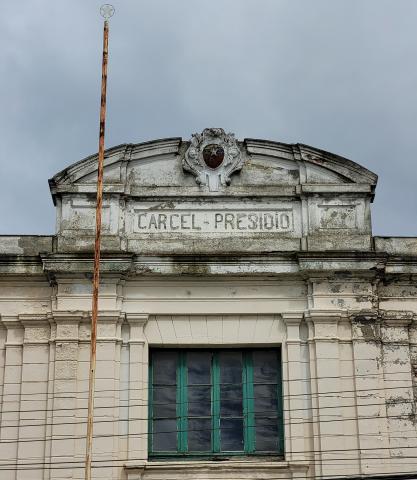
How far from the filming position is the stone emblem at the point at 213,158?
49.4ft

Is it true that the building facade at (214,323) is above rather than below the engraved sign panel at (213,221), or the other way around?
below

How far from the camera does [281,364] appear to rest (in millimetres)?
14227

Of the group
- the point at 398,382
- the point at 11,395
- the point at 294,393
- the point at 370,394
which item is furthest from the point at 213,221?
the point at 11,395

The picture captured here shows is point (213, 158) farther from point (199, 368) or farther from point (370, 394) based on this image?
point (370, 394)

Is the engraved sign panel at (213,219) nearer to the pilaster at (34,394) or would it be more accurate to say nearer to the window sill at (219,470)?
the pilaster at (34,394)

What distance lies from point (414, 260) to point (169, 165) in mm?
3997

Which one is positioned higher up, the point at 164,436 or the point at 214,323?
the point at 214,323

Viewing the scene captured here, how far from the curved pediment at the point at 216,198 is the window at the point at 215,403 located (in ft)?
5.29

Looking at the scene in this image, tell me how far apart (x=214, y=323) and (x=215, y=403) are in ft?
3.77

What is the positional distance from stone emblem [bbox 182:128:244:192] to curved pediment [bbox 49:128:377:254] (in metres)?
0.02

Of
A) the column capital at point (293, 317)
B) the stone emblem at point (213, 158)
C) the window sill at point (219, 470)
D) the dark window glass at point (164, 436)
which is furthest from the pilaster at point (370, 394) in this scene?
the stone emblem at point (213, 158)

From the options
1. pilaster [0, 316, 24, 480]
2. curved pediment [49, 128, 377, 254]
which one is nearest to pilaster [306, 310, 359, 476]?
curved pediment [49, 128, 377, 254]

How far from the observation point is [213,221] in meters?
14.8

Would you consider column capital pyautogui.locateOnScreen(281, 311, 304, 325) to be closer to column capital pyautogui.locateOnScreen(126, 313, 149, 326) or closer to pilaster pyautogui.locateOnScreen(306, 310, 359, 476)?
pilaster pyautogui.locateOnScreen(306, 310, 359, 476)
